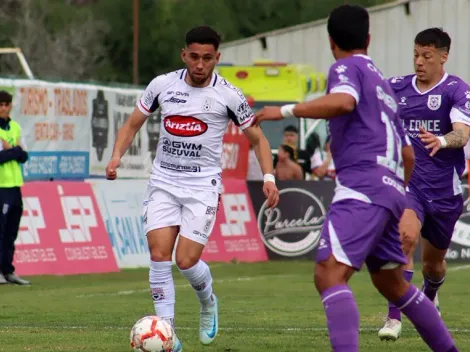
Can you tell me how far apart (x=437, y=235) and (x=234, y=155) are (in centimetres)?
1170

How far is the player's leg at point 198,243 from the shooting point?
1014cm

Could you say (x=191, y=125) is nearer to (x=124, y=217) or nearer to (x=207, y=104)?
(x=207, y=104)

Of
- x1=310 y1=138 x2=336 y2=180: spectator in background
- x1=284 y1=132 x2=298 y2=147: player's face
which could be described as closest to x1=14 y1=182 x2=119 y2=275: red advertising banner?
x1=284 y1=132 x2=298 y2=147: player's face

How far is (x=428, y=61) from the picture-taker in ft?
36.6

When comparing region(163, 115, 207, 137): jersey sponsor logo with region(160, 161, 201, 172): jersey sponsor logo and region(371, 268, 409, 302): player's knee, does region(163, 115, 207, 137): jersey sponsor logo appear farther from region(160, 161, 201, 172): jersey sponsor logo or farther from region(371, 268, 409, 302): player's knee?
region(371, 268, 409, 302): player's knee

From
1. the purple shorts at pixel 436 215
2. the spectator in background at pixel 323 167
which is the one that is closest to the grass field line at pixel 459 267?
the spectator in background at pixel 323 167

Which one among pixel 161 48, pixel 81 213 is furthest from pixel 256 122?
pixel 161 48

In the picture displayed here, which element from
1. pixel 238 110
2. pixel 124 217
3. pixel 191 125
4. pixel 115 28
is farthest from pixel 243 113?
pixel 115 28

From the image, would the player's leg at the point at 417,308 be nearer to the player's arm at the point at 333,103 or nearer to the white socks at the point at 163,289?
the player's arm at the point at 333,103

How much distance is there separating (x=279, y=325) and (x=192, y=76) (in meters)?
2.54

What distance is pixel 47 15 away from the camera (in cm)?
6488

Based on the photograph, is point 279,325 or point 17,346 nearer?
point 17,346

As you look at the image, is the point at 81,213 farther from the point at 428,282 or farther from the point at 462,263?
the point at 428,282

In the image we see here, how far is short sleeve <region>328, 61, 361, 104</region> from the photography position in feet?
26.0
